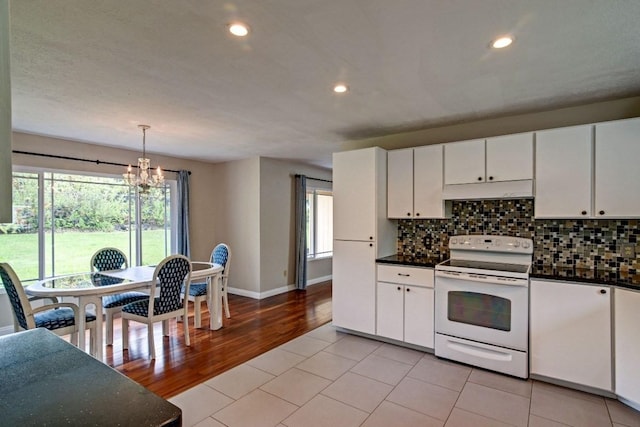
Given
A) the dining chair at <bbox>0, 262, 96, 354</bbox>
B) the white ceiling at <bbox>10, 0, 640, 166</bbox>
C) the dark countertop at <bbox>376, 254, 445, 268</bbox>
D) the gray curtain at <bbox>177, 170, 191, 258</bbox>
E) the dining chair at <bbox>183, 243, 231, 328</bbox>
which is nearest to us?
the white ceiling at <bbox>10, 0, 640, 166</bbox>

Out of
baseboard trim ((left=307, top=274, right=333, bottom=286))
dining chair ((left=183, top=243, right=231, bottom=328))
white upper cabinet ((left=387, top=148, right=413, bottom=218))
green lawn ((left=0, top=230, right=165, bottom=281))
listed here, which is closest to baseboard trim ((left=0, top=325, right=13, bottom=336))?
green lawn ((left=0, top=230, right=165, bottom=281))

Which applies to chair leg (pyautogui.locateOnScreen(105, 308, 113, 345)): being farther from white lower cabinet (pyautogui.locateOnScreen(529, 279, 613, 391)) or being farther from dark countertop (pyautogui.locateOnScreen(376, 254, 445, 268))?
white lower cabinet (pyautogui.locateOnScreen(529, 279, 613, 391))

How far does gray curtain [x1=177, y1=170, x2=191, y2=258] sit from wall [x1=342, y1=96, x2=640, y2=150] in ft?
9.82

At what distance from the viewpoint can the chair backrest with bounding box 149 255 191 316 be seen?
315 cm

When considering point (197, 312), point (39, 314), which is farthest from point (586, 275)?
point (39, 314)

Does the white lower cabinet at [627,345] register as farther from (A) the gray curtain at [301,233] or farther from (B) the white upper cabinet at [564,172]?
(A) the gray curtain at [301,233]

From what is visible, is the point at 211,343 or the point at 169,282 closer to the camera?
the point at 169,282

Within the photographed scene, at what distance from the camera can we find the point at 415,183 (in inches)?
140

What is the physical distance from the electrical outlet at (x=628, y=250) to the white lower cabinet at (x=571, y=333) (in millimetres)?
625

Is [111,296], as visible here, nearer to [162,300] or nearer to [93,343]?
[93,343]

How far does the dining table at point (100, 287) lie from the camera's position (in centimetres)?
286

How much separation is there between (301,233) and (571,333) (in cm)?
426

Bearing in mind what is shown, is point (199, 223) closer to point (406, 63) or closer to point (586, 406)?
point (406, 63)

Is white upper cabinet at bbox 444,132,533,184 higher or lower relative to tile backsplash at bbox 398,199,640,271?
higher
